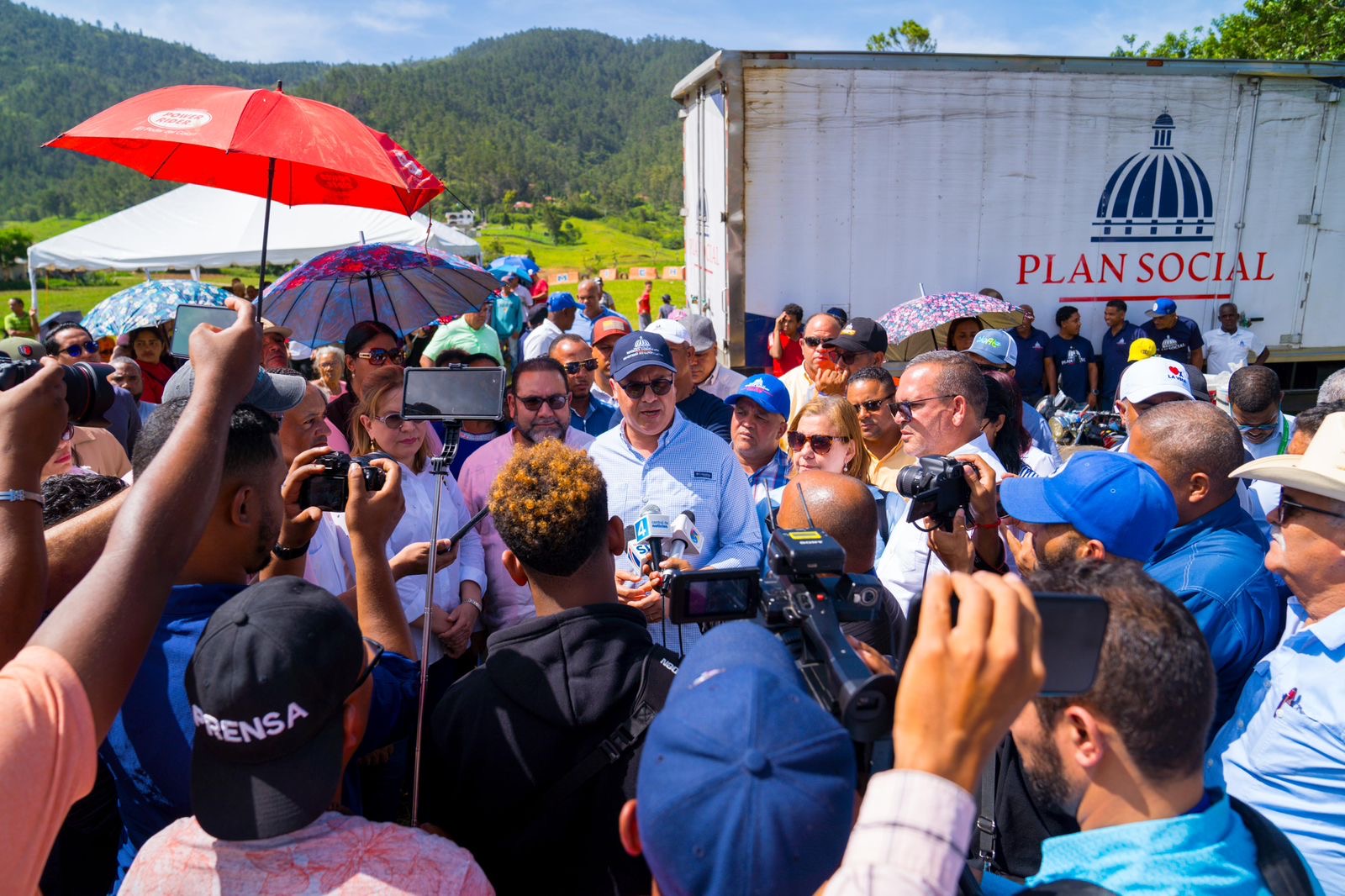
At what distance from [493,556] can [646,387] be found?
971mm

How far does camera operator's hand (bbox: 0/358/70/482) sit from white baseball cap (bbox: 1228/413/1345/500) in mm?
3070

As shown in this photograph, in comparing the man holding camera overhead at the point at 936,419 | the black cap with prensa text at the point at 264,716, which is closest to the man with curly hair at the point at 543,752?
the black cap with prensa text at the point at 264,716

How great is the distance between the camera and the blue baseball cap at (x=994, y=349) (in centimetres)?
514

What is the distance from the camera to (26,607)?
1562 mm

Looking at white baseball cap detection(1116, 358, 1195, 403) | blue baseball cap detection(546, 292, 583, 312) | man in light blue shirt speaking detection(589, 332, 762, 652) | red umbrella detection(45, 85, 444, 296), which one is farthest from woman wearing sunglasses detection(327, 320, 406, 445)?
blue baseball cap detection(546, 292, 583, 312)

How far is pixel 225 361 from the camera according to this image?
1.62m

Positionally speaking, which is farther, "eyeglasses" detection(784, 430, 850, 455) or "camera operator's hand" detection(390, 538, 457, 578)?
"eyeglasses" detection(784, 430, 850, 455)

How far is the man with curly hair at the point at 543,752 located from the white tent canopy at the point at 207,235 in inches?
449

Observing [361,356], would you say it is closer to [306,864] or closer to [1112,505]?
[306,864]

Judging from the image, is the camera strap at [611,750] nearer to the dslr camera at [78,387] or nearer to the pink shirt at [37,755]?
the pink shirt at [37,755]

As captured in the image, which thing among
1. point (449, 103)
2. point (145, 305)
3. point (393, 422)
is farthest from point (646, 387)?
point (449, 103)

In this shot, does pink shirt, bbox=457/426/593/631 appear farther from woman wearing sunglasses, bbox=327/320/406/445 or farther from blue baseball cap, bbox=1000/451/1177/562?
blue baseball cap, bbox=1000/451/1177/562

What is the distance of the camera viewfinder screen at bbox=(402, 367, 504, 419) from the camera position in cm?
232

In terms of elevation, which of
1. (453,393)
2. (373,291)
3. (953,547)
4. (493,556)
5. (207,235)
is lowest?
(493,556)
